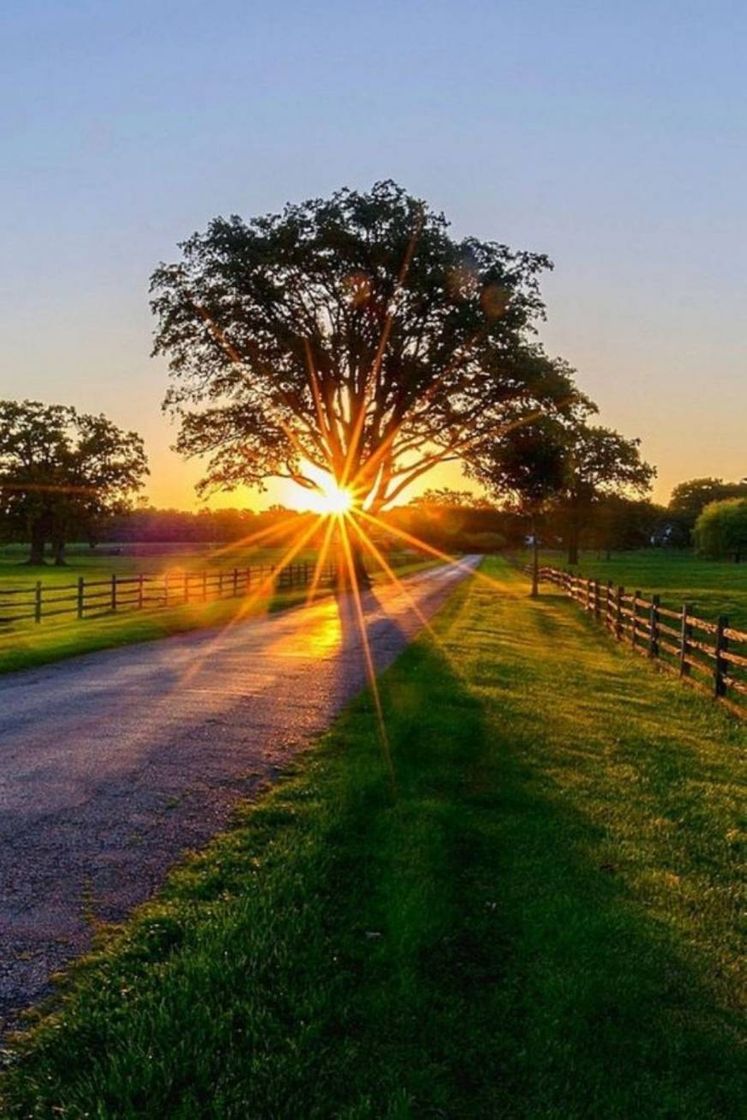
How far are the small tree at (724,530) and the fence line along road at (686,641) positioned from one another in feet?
232

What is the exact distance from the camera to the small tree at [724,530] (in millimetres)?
93062

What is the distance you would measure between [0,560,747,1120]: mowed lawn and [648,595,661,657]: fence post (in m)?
9.39

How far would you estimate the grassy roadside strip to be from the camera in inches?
655

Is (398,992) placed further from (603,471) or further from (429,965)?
(603,471)

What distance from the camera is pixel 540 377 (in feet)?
112

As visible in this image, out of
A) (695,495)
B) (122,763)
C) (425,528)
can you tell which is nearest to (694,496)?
(695,495)

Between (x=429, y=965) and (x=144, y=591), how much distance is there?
36.9 meters

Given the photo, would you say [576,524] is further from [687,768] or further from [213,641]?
[687,768]

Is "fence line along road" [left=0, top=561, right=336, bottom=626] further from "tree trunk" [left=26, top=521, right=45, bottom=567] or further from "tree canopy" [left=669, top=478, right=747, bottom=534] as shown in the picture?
"tree canopy" [left=669, top=478, right=747, bottom=534]

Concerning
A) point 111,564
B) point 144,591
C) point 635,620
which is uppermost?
point 635,620

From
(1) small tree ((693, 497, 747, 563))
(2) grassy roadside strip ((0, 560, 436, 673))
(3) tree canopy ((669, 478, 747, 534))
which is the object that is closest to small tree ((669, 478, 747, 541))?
(3) tree canopy ((669, 478, 747, 534))

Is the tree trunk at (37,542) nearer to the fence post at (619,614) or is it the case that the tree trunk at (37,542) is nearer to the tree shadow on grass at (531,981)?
the fence post at (619,614)

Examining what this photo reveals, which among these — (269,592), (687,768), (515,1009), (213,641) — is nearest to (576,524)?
(269,592)

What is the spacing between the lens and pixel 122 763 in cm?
830
